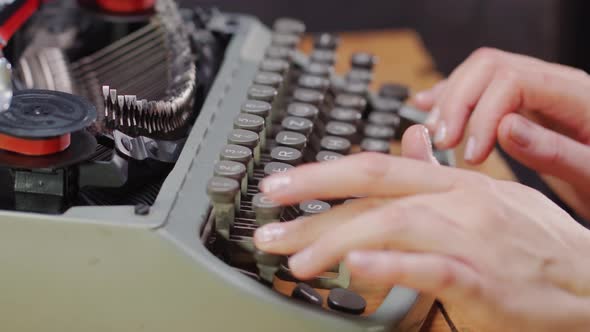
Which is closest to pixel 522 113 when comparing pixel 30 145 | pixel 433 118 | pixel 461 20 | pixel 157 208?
pixel 433 118

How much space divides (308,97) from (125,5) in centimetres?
40

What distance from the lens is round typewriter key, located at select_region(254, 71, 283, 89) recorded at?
1436mm

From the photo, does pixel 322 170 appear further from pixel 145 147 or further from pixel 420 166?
pixel 145 147

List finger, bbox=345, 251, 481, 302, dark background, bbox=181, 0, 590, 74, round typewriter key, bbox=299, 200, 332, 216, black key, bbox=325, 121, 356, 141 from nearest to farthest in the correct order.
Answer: finger, bbox=345, 251, 481, 302 < round typewriter key, bbox=299, 200, 332, 216 < black key, bbox=325, 121, 356, 141 < dark background, bbox=181, 0, 590, 74

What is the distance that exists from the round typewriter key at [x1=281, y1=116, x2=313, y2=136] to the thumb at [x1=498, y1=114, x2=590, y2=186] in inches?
12.3

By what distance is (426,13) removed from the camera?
3.08 meters

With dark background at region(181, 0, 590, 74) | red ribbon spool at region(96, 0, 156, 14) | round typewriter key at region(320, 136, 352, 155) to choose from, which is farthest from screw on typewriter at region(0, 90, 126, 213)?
dark background at region(181, 0, 590, 74)

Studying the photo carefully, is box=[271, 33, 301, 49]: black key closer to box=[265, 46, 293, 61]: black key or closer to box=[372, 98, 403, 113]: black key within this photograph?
box=[265, 46, 293, 61]: black key

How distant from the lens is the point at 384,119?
1.65 meters

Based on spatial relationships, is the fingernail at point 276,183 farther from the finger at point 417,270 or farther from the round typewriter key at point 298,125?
the round typewriter key at point 298,125

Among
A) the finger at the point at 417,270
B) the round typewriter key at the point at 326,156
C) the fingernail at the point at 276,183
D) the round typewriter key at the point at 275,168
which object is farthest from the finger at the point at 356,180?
the round typewriter key at the point at 326,156

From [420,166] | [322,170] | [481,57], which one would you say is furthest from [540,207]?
[481,57]

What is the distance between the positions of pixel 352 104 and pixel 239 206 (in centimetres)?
52

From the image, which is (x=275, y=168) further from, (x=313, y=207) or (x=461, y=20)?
(x=461, y=20)
